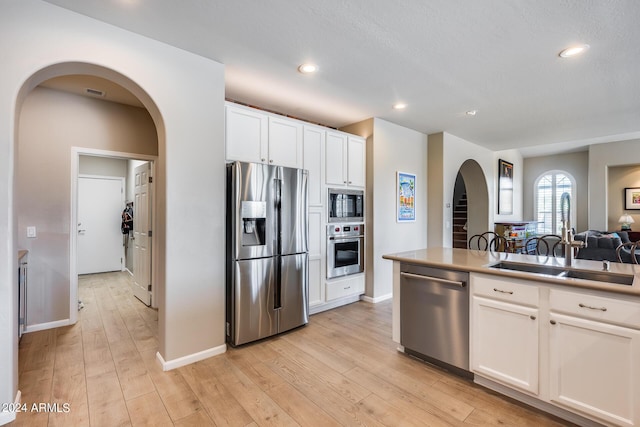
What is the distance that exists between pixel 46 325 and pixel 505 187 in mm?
9575

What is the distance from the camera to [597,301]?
169 cm

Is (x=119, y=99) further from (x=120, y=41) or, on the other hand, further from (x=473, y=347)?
(x=473, y=347)

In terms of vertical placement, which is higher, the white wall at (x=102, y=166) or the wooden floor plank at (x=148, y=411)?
the white wall at (x=102, y=166)

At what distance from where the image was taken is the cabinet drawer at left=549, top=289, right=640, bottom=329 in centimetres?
159

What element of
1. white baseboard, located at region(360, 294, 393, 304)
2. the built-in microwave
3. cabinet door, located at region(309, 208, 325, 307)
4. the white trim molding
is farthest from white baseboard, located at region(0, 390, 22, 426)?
white baseboard, located at region(360, 294, 393, 304)

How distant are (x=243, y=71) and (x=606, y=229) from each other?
953 cm

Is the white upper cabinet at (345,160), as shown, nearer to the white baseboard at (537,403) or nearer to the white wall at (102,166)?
the white baseboard at (537,403)

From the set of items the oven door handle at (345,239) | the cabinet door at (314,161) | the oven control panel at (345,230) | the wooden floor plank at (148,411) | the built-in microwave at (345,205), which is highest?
the cabinet door at (314,161)

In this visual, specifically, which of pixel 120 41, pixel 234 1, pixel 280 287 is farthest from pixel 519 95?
pixel 120 41

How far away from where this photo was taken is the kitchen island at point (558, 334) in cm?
162

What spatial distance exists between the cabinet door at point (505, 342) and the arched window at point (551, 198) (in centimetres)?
850

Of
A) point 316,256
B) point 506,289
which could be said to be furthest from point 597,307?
point 316,256

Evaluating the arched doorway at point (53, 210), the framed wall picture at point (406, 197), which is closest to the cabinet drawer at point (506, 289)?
the framed wall picture at point (406, 197)

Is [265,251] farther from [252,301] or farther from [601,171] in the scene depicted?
[601,171]
